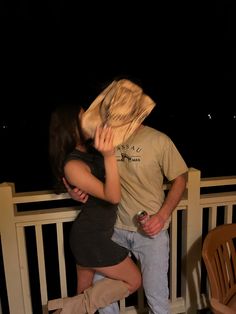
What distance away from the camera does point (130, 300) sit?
274 cm

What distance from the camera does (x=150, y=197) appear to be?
1.46m

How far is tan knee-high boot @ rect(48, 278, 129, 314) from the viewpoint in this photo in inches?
57.8

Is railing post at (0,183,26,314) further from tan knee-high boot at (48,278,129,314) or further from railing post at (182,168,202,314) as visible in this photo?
railing post at (182,168,202,314)

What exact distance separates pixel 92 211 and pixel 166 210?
357mm

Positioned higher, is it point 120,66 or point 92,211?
point 120,66

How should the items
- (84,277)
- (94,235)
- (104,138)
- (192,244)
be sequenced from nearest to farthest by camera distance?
(104,138) < (94,235) < (84,277) < (192,244)

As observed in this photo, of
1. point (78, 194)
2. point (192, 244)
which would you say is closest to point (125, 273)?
point (78, 194)

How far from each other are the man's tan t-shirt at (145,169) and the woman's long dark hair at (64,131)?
0.88 ft

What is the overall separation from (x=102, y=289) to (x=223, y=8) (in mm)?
4053

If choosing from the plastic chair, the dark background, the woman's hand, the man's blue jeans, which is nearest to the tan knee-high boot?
the man's blue jeans

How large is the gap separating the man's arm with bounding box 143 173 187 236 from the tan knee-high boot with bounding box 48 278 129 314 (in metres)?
0.32

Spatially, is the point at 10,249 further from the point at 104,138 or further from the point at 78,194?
the point at 104,138

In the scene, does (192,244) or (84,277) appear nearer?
(84,277)

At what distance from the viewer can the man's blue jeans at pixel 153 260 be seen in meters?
1.47
